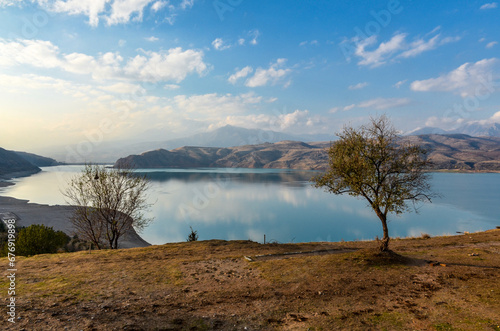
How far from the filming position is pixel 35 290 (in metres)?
12.4

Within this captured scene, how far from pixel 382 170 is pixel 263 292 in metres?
11.3

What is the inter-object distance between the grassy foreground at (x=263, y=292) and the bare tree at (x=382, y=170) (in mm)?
3689

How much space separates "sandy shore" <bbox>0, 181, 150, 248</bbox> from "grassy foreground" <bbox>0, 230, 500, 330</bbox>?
30231mm

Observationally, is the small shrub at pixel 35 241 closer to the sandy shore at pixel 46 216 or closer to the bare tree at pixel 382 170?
the sandy shore at pixel 46 216

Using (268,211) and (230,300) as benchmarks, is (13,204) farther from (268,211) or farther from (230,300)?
(230,300)

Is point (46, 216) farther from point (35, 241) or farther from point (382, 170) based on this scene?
point (382, 170)

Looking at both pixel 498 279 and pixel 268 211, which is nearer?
pixel 498 279

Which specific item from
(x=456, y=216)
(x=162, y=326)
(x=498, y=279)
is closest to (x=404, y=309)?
(x=498, y=279)

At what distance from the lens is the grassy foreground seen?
30.3 ft

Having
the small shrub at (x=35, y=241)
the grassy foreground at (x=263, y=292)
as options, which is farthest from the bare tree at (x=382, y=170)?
the small shrub at (x=35, y=241)

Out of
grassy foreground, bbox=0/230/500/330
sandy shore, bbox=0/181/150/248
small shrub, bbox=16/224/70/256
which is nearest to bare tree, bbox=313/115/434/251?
grassy foreground, bbox=0/230/500/330

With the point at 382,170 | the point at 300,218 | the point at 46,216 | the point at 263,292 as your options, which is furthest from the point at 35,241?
the point at 300,218

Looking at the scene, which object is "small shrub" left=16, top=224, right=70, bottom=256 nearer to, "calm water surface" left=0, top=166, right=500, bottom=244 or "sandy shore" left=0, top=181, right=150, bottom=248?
"sandy shore" left=0, top=181, right=150, bottom=248

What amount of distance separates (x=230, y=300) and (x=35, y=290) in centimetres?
972
